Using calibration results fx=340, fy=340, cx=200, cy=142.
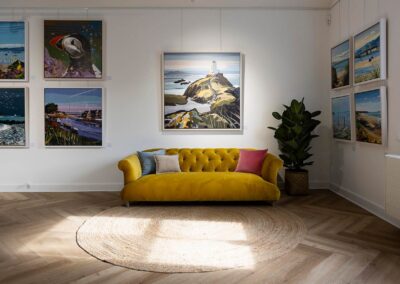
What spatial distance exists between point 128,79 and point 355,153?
402cm

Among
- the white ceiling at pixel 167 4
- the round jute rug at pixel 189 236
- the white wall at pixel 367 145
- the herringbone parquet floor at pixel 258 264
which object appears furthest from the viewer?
the white ceiling at pixel 167 4

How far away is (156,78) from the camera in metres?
6.15

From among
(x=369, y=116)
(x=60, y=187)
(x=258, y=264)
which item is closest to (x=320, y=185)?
(x=369, y=116)

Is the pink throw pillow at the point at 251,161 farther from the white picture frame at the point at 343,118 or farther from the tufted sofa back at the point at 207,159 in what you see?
the white picture frame at the point at 343,118

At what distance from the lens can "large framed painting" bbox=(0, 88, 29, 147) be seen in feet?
19.9

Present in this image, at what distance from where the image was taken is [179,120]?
611 centimetres

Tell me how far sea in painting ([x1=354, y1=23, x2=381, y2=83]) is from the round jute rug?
7.04 feet

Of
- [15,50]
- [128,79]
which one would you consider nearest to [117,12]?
[128,79]

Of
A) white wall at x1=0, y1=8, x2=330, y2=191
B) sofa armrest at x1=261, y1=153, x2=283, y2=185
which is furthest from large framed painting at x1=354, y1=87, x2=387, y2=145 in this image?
white wall at x1=0, y1=8, x2=330, y2=191

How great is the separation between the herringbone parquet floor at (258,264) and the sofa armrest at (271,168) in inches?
18.6

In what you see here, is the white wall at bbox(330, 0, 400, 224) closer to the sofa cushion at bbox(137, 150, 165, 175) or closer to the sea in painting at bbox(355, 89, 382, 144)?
the sea in painting at bbox(355, 89, 382, 144)

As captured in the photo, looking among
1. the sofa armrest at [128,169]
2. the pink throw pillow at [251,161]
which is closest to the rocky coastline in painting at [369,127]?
the pink throw pillow at [251,161]

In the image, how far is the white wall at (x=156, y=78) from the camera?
6129 millimetres

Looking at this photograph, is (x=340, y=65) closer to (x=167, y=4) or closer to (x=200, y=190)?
(x=200, y=190)
